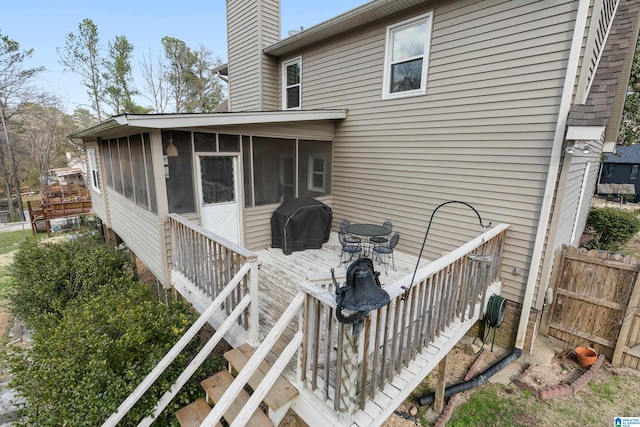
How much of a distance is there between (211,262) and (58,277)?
4.10 meters

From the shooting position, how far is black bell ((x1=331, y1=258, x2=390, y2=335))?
1.84m

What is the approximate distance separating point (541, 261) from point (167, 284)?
5.83 metres

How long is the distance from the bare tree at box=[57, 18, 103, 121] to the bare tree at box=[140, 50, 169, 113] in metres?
3.08

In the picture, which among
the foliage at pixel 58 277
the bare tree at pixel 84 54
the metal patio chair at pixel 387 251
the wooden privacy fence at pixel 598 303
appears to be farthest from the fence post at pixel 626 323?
the bare tree at pixel 84 54

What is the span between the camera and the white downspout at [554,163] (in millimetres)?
3768

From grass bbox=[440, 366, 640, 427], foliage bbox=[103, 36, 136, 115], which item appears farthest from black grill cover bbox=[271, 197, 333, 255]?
foliage bbox=[103, 36, 136, 115]

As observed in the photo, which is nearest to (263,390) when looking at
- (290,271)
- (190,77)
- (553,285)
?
(290,271)

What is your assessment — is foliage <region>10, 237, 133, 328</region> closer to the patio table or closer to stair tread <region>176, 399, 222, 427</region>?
stair tread <region>176, 399, 222, 427</region>

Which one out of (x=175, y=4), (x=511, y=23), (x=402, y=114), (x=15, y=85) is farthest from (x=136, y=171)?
(x=175, y=4)

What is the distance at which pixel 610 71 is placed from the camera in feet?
13.6

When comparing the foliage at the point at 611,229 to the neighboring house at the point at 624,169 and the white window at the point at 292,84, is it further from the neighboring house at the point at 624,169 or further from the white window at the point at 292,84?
the neighboring house at the point at 624,169

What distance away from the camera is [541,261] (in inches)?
173

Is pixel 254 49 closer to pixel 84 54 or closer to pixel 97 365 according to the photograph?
pixel 97 365

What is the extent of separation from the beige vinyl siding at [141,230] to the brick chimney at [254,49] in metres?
4.10
